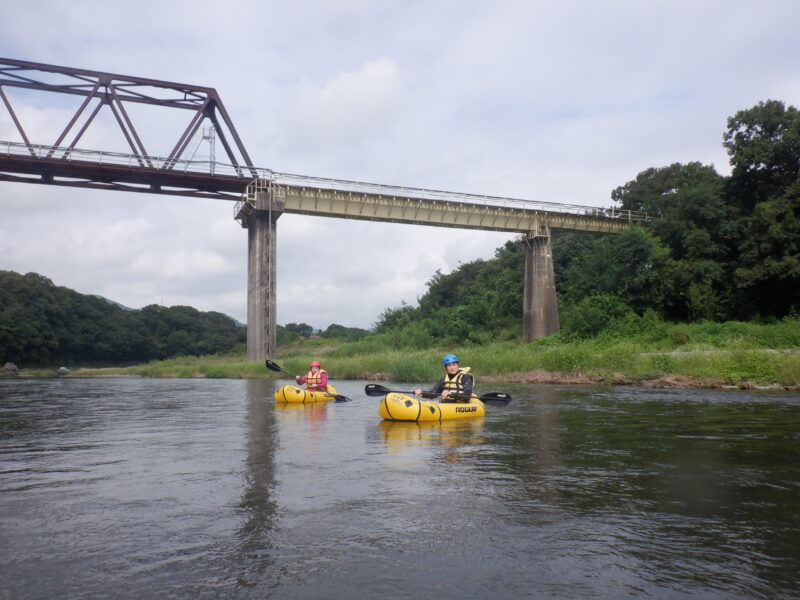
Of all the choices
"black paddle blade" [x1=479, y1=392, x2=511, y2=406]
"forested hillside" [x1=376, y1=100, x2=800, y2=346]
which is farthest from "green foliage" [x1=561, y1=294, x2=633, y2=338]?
"black paddle blade" [x1=479, y1=392, x2=511, y2=406]

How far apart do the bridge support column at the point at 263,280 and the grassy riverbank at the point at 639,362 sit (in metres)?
1.47

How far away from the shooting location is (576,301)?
45.2 meters

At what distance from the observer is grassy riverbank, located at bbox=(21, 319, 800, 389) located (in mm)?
22062

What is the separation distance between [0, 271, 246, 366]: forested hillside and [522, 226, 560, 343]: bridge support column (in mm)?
55440

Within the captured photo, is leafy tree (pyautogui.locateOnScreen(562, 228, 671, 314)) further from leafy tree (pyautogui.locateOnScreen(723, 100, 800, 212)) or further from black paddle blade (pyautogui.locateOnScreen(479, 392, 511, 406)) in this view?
black paddle blade (pyautogui.locateOnScreen(479, 392, 511, 406))

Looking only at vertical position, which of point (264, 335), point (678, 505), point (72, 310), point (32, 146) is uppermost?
point (32, 146)

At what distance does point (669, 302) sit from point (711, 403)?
25.4 m

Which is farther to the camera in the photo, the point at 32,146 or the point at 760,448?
the point at 32,146

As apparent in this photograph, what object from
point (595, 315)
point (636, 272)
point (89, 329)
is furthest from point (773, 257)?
point (89, 329)

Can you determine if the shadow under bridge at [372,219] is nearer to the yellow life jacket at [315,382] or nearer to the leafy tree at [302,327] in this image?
the yellow life jacket at [315,382]

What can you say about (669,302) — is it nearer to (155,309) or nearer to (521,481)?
(521,481)

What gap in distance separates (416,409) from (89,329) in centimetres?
8010

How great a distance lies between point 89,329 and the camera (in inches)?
3204

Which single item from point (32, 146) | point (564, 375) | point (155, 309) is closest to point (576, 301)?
point (564, 375)
